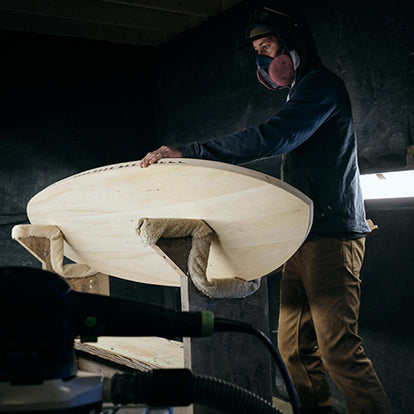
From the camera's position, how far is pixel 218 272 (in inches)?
61.6

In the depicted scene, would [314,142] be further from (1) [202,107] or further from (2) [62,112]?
(2) [62,112]

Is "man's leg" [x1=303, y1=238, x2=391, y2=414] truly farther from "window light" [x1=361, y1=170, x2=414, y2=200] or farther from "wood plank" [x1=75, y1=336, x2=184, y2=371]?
"wood plank" [x1=75, y1=336, x2=184, y2=371]

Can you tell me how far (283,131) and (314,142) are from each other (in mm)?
205

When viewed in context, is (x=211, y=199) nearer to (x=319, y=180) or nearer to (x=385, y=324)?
(x=319, y=180)

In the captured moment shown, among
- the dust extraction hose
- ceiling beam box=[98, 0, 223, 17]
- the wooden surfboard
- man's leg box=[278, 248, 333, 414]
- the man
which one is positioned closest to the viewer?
the dust extraction hose

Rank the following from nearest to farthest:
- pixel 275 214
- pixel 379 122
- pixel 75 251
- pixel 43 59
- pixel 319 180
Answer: pixel 275 214 < pixel 319 180 < pixel 75 251 < pixel 379 122 < pixel 43 59

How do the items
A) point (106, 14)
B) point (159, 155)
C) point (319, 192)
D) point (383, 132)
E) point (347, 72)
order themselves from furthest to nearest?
point (106, 14) → point (347, 72) → point (383, 132) → point (319, 192) → point (159, 155)

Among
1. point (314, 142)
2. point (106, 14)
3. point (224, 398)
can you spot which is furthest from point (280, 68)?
point (106, 14)

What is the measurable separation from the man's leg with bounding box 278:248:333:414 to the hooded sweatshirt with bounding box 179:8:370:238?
31 centimetres

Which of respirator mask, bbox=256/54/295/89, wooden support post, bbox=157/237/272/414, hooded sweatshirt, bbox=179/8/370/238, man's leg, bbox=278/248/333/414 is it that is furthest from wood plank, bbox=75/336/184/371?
respirator mask, bbox=256/54/295/89

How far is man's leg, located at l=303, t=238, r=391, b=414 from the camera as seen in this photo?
1.46m

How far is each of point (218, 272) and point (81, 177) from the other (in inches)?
22.4

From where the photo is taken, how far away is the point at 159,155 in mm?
1263

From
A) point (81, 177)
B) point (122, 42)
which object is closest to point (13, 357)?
point (81, 177)
